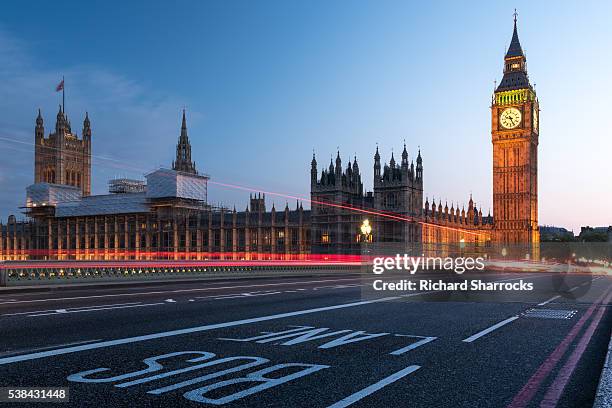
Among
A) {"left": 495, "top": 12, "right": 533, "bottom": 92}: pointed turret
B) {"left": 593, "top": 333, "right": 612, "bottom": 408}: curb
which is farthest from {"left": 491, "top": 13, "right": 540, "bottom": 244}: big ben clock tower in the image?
{"left": 593, "top": 333, "right": 612, "bottom": 408}: curb

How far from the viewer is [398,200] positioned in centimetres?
9419

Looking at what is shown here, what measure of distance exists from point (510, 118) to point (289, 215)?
6195 cm

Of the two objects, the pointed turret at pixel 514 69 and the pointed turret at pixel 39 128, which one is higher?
the pointed turret at pixel 514 69

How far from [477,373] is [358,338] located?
10.6 feet

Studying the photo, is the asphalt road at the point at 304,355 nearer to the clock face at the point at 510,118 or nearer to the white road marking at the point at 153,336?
the white road marking at the point at 153,336

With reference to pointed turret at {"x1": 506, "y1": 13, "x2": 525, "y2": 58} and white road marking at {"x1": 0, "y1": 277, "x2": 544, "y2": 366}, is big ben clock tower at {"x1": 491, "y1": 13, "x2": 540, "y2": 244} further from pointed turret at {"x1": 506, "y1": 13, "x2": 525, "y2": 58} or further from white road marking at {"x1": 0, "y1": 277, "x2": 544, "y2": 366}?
white road marking at {"x1": 0, "y1": 277, "x2": 544, "y2": 366}

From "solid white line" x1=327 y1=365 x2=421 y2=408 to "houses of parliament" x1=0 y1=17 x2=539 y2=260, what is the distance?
261ft

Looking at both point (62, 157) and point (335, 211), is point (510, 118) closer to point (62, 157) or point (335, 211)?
point (335, 211)

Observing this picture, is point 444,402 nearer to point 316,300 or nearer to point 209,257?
point 316,300

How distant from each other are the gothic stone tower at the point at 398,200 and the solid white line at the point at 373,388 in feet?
272

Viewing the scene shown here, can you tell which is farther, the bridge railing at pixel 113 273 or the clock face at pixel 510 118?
the clock face at pixel 510 118

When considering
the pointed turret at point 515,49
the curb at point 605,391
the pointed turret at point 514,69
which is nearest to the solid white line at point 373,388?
the curb at point 605,391

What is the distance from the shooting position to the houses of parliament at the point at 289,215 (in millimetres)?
92375

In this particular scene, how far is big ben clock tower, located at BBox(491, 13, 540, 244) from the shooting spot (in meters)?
127
